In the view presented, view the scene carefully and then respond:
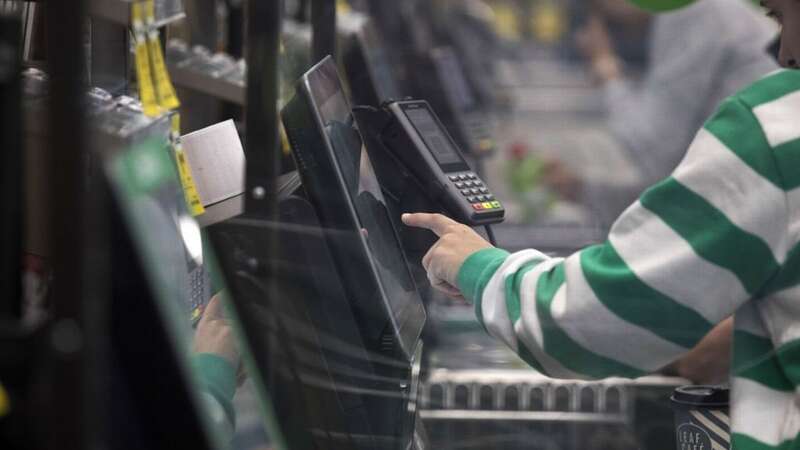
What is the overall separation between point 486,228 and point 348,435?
352 mm

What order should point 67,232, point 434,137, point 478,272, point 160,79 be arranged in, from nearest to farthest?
1. point 67,232
2. point 478,272
3. point 434,137
4. point 160,79

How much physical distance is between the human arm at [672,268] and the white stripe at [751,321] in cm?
6

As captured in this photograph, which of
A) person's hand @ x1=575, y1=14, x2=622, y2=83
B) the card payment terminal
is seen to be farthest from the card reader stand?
person's hand @ x1=575, y1=14, x2=622, y2=83

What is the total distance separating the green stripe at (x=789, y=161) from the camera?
4.11ft

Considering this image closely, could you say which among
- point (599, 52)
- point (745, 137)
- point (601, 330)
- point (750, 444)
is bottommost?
point (599, 52)

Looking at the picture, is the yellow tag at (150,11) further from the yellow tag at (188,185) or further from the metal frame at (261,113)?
the metal frame at (261,113)

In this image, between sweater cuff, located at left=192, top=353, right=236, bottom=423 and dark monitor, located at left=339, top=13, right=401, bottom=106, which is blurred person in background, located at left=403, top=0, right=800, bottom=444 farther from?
dark monitor, located at left=339, top=13, right=401, bottom=106

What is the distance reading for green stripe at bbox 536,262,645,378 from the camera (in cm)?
136

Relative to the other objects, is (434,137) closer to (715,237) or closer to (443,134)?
(443,134)

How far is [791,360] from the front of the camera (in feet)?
4.36

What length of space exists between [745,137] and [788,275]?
0.49 ft

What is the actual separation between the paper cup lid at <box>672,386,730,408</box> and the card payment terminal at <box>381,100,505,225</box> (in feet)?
1.07

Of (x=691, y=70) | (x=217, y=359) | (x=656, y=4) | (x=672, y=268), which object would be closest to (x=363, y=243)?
(x=217, y=359)

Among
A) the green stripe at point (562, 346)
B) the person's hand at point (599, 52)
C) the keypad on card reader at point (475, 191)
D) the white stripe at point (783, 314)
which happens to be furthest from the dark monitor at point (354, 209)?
the person's hand at point (599, 52)
